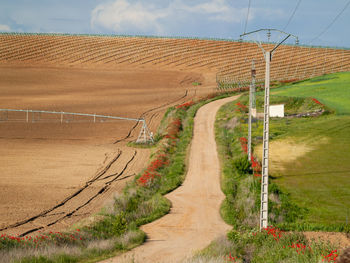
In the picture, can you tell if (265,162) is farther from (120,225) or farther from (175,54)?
(175,54)

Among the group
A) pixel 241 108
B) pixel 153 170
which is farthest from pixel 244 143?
pixel 241 108

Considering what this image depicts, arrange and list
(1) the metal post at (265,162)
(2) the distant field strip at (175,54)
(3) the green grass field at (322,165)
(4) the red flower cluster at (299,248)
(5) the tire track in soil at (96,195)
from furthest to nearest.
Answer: (2) the distant field strip at (175,54)
(3) the green grass field at (322,165)
(5) the tire track in soil at (96,195)
(1) the metal post at (265,162)
(4) the red flower cluster at (299,248)

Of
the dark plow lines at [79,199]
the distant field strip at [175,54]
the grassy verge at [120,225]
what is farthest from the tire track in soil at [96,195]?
the distant field strip at [175,54]

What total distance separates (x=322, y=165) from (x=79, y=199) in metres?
16.9

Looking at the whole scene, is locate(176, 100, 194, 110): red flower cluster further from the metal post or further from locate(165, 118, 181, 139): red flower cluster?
the metal post

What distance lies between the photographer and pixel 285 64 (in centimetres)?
10150

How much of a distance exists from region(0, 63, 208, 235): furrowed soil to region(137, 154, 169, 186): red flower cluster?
5.55 ft

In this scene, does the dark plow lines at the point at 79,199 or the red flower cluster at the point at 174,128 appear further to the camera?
the red flower cluster at the point at 174,128

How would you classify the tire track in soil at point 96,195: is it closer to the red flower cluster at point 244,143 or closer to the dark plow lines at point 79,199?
the dark plow lines at point 79,199

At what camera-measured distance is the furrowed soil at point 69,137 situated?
26.4 meters

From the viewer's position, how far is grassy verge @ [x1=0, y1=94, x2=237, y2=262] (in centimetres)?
1587

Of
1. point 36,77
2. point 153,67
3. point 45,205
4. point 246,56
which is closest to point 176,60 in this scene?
point 153,67

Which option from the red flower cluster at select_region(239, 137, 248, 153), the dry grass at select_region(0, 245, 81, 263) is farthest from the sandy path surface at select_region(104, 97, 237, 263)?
the red flower cluster at select_region(239, 137, 248, 153)

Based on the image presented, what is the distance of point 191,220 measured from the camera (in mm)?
23781
